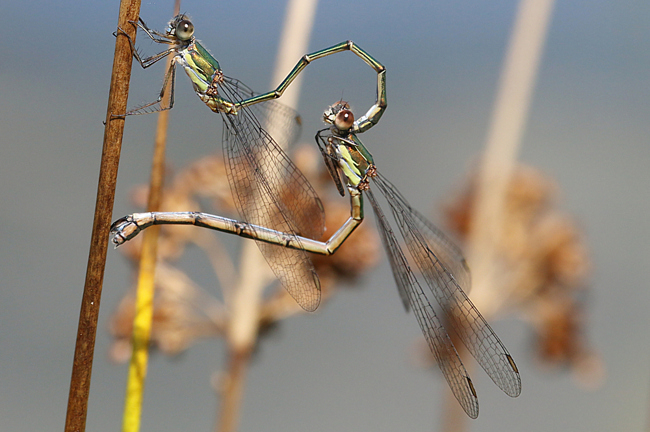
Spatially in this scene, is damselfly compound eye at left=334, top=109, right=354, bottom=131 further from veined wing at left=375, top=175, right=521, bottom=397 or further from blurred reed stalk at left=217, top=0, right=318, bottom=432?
blurred reed stalk at left=217, top=0, right=318, bottom=432

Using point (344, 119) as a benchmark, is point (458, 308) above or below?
below

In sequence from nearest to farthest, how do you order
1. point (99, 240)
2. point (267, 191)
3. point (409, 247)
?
point (99, 240) < point (267, 191) < point (409, 247)

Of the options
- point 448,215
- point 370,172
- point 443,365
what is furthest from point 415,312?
point 448,215

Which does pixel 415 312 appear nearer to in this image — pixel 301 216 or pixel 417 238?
pixel 417 238

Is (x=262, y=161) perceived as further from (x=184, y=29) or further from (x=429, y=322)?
(x=429, y=322)

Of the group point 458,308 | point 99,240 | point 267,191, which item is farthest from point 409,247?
point 99,240

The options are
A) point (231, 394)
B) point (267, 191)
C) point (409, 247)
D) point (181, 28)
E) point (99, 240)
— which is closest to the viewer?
point (99, 240)

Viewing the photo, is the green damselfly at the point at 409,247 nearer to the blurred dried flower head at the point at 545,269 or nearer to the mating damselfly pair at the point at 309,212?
the mating damselfly pair at the point at 309,212
